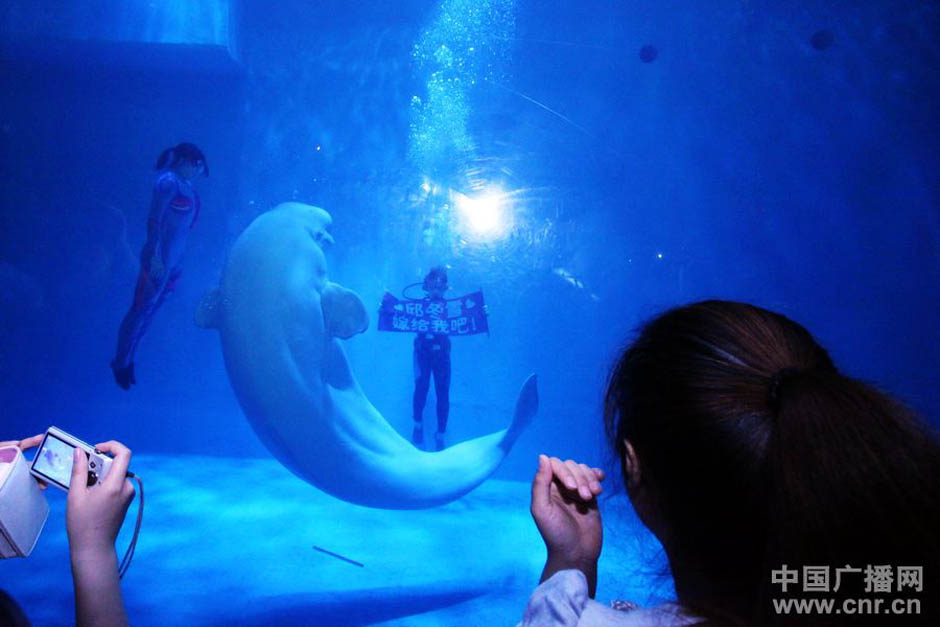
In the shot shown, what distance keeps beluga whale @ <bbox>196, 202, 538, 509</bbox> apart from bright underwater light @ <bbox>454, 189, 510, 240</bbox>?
3954mm

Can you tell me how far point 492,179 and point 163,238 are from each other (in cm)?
478

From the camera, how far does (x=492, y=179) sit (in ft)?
27.7

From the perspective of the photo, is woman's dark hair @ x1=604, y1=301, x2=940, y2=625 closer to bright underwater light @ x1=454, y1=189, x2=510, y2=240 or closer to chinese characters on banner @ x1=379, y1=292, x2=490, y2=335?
chinese characters on banner @ x1=379, y1=292, x2=490, y2=335

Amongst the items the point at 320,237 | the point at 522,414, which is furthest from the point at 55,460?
the point at 522,414

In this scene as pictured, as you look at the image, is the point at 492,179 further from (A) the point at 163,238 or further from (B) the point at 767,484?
(B) the point at 767,484

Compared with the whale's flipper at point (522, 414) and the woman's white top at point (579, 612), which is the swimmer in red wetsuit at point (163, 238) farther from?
the woman's white top at point (579, 612)

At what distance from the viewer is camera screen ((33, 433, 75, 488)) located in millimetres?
1330

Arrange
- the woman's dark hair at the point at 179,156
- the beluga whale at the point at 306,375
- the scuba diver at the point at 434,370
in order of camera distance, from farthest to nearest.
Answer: the scuba diver at the point at 434,370
the woman's dark hair at the point at 179,156
the beluga whale at the point at 306,375

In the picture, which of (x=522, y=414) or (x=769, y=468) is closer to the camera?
(x=769, y=468)

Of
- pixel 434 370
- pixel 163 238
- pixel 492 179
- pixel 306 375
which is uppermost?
pixel 492 179

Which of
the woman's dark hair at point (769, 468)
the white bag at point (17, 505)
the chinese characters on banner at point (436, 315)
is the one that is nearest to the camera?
the woman's dark hair at point (769, 468)

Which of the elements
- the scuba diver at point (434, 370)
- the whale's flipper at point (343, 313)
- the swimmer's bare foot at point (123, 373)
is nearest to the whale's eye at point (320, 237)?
the whale's flipper at point (343, 313)

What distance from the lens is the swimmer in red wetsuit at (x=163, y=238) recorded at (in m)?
6.14

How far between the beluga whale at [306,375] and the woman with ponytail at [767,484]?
3430 mm
